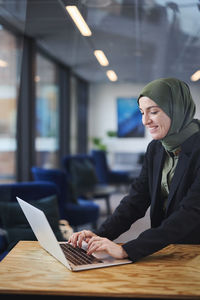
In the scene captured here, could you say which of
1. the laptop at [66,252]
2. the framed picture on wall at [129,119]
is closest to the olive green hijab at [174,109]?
the framed picture on wall at [129,119]

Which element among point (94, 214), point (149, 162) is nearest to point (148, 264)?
point (149, 162)

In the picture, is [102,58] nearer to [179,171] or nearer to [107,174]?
[179,171]

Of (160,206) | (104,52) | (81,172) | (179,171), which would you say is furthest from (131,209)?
(81,172)

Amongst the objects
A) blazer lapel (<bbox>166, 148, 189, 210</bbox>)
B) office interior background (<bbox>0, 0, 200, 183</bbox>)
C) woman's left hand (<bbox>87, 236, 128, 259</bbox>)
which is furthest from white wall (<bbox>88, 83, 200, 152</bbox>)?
woman's left hand (<bbox>87, 236, 128, 259</bbox>)

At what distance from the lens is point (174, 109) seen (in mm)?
1566

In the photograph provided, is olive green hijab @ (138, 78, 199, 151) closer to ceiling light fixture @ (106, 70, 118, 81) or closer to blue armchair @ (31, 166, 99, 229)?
ceiling light fixture @ (106, 70, 118, 81)

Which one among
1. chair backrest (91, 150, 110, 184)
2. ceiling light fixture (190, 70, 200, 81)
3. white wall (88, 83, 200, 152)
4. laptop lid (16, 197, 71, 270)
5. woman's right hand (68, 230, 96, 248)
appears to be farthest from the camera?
chair backrest (91, 150, 110, 184)

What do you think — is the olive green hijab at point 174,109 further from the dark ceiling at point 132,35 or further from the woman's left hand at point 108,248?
the woman's left hand at point 108,248

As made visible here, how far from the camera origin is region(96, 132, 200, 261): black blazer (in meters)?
1.41

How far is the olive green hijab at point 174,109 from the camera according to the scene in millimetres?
1564

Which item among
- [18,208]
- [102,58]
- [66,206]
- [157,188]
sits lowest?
[66,206]

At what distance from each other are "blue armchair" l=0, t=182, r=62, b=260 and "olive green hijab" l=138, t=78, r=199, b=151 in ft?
4.24

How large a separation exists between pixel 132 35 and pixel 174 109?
131 centimetres

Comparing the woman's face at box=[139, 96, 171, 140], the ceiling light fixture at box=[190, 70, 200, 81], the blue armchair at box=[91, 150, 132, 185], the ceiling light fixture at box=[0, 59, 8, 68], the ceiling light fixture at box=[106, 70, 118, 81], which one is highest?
the ceiling light fixture at box=[0, 59, 8, 68]
